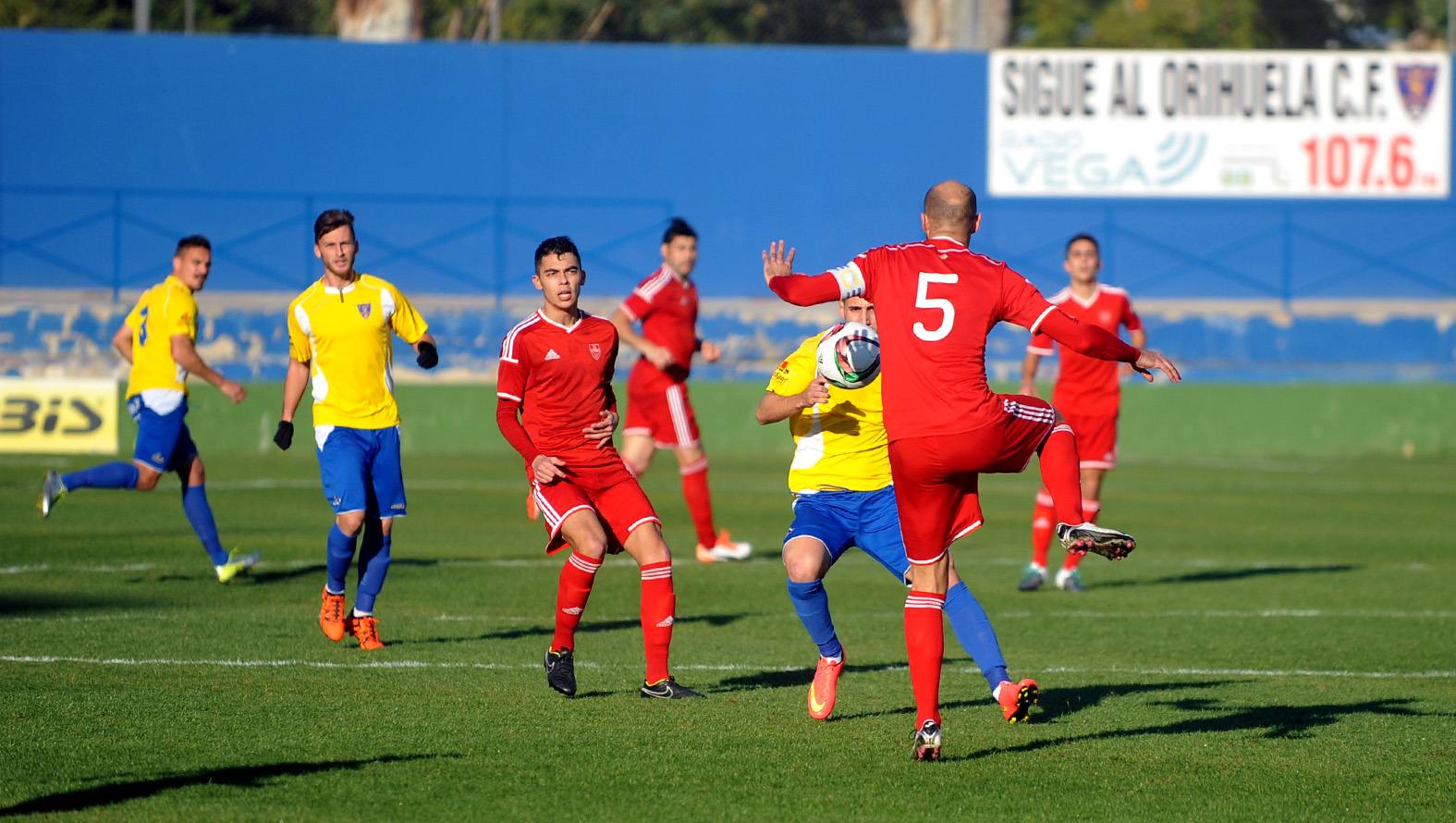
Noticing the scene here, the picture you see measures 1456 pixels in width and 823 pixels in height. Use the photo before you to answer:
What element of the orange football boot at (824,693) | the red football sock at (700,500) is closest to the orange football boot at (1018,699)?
the orange football boot at (824,693)

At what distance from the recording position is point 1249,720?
778 cm

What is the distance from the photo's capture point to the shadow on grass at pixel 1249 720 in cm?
727

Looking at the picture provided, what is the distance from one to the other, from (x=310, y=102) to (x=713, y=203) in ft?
21.7

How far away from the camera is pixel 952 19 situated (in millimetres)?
31578

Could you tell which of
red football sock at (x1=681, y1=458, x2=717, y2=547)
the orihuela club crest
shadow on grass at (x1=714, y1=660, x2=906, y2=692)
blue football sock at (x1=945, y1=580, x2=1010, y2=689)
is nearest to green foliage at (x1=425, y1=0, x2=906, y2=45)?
the orihuela club crest

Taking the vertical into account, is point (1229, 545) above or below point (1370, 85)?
below

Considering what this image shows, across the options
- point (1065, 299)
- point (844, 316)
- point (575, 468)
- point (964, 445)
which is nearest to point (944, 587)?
point (964, 445)

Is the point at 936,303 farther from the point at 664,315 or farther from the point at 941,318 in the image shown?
the point at 664,315

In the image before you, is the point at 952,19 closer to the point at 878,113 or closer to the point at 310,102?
the point at 878,113

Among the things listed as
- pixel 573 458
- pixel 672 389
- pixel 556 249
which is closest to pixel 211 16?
pixel 672 389

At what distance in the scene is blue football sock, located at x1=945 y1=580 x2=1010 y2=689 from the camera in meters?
7.35

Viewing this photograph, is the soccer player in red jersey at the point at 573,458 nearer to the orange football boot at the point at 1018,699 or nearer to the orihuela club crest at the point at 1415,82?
the orange football boot at the point at 1018,699

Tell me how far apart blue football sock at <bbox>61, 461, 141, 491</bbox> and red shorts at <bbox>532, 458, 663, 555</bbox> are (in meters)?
5.03

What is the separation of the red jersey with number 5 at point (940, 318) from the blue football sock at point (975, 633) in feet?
3.14
